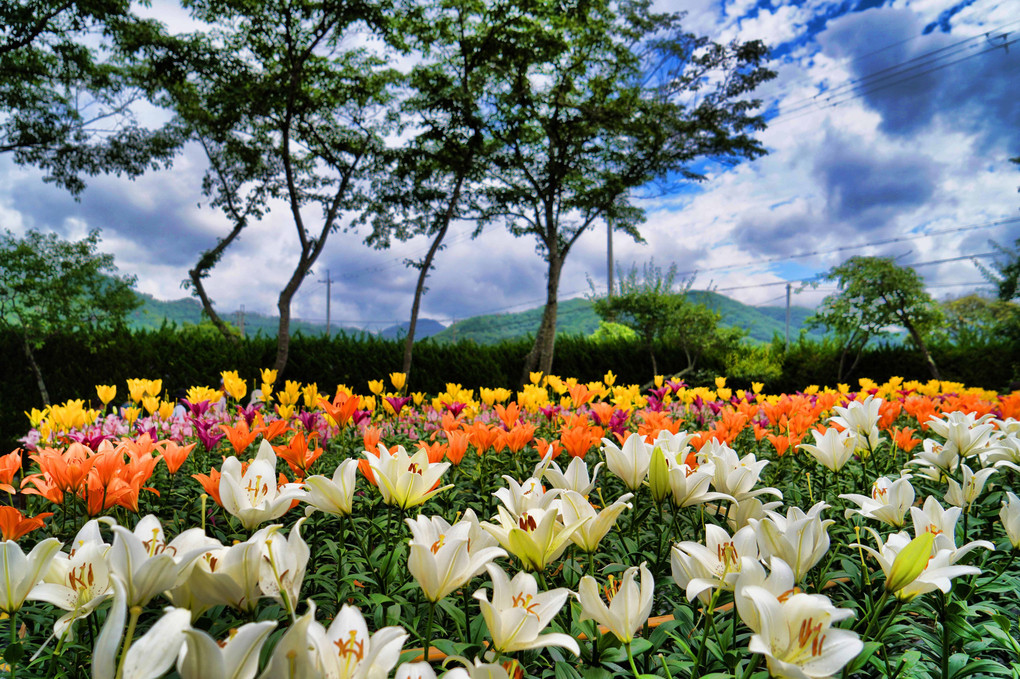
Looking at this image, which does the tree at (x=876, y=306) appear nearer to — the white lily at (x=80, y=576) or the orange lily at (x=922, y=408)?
the orange lily at (x=922, y=408)

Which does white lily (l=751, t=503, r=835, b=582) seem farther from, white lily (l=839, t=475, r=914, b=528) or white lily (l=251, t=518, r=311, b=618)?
white lily (l=251, t=518, r=311, b=618)

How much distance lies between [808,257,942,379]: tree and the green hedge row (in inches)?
29.6

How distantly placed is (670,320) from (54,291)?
11.8m

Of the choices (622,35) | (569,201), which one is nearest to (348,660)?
(569,201)

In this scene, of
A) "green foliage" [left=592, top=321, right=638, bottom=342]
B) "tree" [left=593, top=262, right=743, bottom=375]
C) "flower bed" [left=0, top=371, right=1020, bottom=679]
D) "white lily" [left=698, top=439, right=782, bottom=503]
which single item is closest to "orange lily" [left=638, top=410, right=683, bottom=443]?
"flower bed" [left=0, top=371, right=1020, bottom=679]

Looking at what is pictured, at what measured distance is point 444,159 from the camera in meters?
9.59

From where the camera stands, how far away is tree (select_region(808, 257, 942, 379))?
10.6m

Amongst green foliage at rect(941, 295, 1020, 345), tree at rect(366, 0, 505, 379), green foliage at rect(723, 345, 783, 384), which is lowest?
green foliage at rect(723, 345, 783, 384)

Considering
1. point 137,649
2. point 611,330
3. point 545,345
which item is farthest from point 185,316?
point 137,649

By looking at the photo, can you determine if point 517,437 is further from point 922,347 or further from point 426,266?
point 922,347

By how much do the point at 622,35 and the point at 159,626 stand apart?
12.2 meters

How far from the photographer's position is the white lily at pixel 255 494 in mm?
837

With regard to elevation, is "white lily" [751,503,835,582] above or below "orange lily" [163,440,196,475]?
below

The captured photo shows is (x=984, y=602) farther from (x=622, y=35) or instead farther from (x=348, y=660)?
(x=622, y=35)
